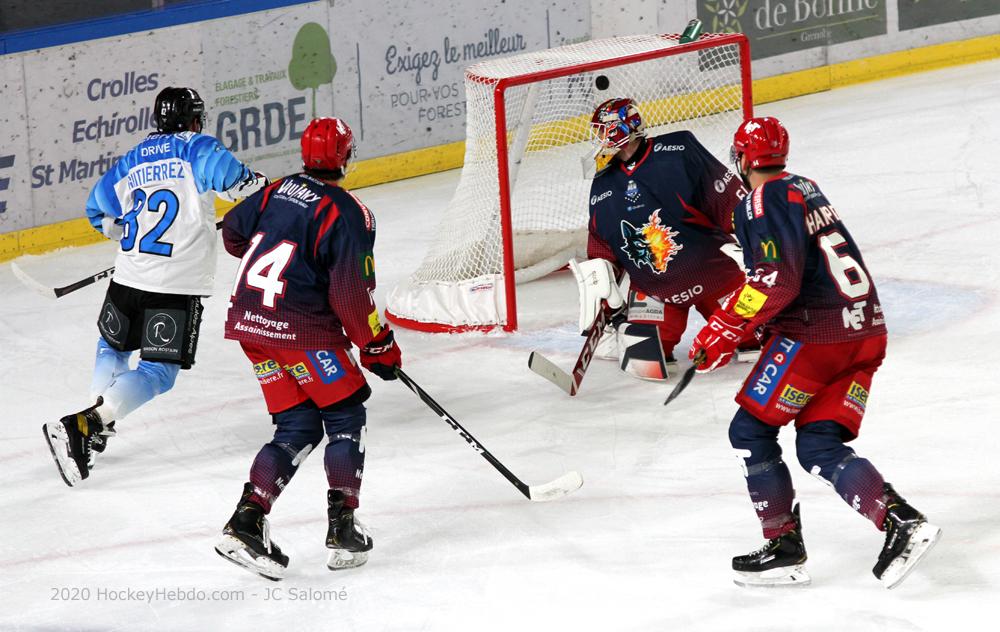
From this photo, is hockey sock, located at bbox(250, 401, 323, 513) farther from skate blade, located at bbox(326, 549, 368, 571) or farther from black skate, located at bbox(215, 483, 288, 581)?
skate blade, located at bbox(326, 549, 368, 571)

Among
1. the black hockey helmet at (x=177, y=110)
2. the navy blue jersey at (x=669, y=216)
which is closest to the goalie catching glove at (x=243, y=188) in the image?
the black hockey helmet at (x=177, y=110)

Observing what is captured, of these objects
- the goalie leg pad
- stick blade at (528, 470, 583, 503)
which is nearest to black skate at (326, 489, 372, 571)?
stick blade at (528, 470, 583, 503)

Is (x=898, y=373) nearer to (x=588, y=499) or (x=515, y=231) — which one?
(x=588, y=499)

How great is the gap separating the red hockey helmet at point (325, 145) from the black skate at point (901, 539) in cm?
158

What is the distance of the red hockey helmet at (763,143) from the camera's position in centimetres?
372

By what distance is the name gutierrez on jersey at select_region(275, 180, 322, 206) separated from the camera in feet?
12.8

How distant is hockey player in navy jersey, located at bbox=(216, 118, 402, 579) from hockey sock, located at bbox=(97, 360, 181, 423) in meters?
0.93

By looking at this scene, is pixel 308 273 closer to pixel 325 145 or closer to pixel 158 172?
pixel 325 145

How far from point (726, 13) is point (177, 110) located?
5.77m

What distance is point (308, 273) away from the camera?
12.8 ft

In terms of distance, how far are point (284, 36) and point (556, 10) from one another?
5.91 feet

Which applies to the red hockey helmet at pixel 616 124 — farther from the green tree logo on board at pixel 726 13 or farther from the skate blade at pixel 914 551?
the green tree logo on board at pixel 726 13

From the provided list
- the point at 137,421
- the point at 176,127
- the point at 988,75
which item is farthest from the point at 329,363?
the point at 988,75

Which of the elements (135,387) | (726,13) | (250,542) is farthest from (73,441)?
(726,13)
